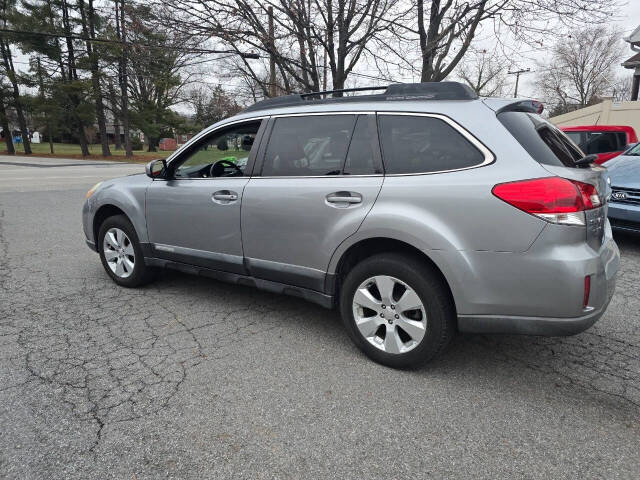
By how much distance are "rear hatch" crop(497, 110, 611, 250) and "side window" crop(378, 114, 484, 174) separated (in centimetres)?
29

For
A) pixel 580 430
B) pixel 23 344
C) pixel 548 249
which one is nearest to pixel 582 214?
pixel 548 249

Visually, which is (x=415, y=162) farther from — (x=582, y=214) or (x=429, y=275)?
(x=582, y=214)

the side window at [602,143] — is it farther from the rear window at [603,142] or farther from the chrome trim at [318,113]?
the chrome trim at [318,113]

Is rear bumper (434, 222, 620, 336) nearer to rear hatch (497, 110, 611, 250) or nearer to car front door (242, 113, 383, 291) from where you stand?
rear hatch (497, 110, 611, 250)

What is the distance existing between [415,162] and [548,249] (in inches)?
36.6

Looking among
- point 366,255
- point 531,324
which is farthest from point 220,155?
point 531,324

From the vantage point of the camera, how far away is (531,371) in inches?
116

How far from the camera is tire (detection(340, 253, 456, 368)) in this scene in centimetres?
271

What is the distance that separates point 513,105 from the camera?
9.33 feet

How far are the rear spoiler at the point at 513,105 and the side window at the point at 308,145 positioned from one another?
90 cm

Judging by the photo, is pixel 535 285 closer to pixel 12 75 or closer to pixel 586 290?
pixel 586 290

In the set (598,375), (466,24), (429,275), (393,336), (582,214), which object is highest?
(466,24)

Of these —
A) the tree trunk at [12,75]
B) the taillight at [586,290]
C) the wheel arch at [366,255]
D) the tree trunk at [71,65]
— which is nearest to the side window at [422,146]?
the wheel arch at [366,255]

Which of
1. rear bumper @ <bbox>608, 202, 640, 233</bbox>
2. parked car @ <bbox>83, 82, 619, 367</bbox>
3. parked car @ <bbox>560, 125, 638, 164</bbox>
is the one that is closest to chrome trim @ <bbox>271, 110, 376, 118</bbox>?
parked car @ <bbox>83, 82, 619, 367</bbox>
